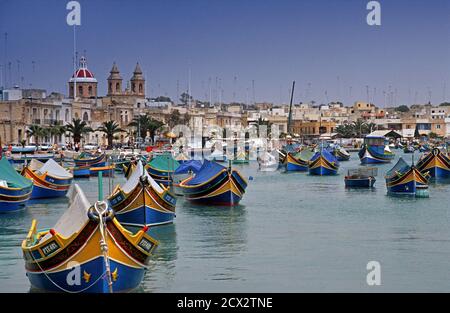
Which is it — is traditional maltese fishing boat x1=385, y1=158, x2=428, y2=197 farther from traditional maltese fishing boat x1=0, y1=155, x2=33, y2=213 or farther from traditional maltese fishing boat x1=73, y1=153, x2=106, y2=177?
traditional maltese fishing boat x1=73, y1=153, x2=106, y2=177

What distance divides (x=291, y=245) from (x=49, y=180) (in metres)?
11.3

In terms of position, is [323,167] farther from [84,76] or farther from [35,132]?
[84,76]

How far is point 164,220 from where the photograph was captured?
58.4 feet

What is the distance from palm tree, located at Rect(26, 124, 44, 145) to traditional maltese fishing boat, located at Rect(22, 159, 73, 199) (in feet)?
84.3

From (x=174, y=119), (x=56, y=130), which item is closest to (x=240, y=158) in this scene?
(x=56, y=130)

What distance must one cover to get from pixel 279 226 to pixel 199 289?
6964mm

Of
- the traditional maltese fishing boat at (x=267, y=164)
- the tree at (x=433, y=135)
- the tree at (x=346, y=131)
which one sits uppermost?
the tree at (x=346, y=131)

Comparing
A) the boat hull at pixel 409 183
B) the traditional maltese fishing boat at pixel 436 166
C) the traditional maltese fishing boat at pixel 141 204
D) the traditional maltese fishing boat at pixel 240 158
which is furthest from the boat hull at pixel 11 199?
the traditional maltese fishing boat at pixel 240 158

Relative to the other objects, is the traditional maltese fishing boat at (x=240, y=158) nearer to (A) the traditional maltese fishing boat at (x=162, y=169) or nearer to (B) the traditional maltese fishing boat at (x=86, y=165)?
(B) the traditional maltese fishing boat at (x=86, y=165)

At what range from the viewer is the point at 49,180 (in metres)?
25.1

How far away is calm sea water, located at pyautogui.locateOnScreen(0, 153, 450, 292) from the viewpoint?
12.1 m

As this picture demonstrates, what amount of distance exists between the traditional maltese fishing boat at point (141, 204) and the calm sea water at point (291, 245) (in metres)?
0.37

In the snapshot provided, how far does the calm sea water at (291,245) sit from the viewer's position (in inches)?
475
